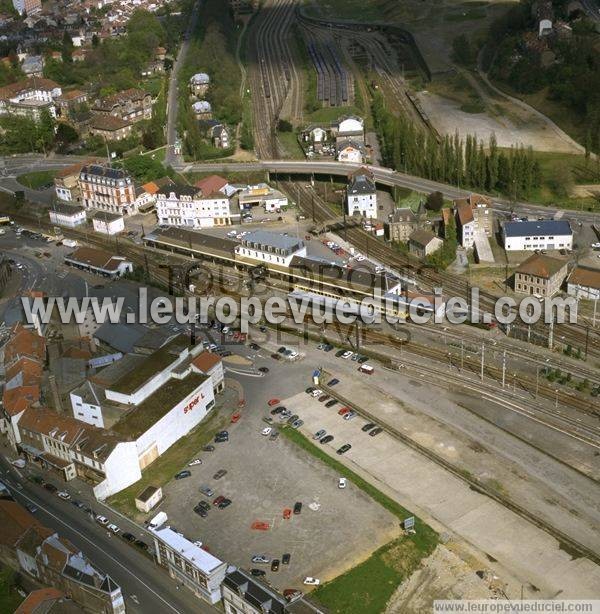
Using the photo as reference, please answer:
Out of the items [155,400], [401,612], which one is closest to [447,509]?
[401,612]

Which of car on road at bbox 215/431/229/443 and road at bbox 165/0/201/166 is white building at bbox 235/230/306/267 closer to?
car on road at bbox 215/431/229/443

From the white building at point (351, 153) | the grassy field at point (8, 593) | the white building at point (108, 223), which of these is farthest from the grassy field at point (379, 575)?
the white building at point (351, 153)

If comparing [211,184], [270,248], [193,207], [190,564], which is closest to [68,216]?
[193,207]

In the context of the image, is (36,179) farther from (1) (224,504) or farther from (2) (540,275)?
(1) (224,504)

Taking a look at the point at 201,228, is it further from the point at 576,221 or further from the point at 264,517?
the point at 264,517

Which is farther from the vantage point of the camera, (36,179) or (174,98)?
(174,98)

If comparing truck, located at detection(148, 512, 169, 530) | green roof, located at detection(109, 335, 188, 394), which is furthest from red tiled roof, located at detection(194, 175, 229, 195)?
truck, located at detection(148, 512, 169, 530)

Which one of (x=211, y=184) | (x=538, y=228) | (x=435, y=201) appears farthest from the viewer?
(x=211, y=184)
